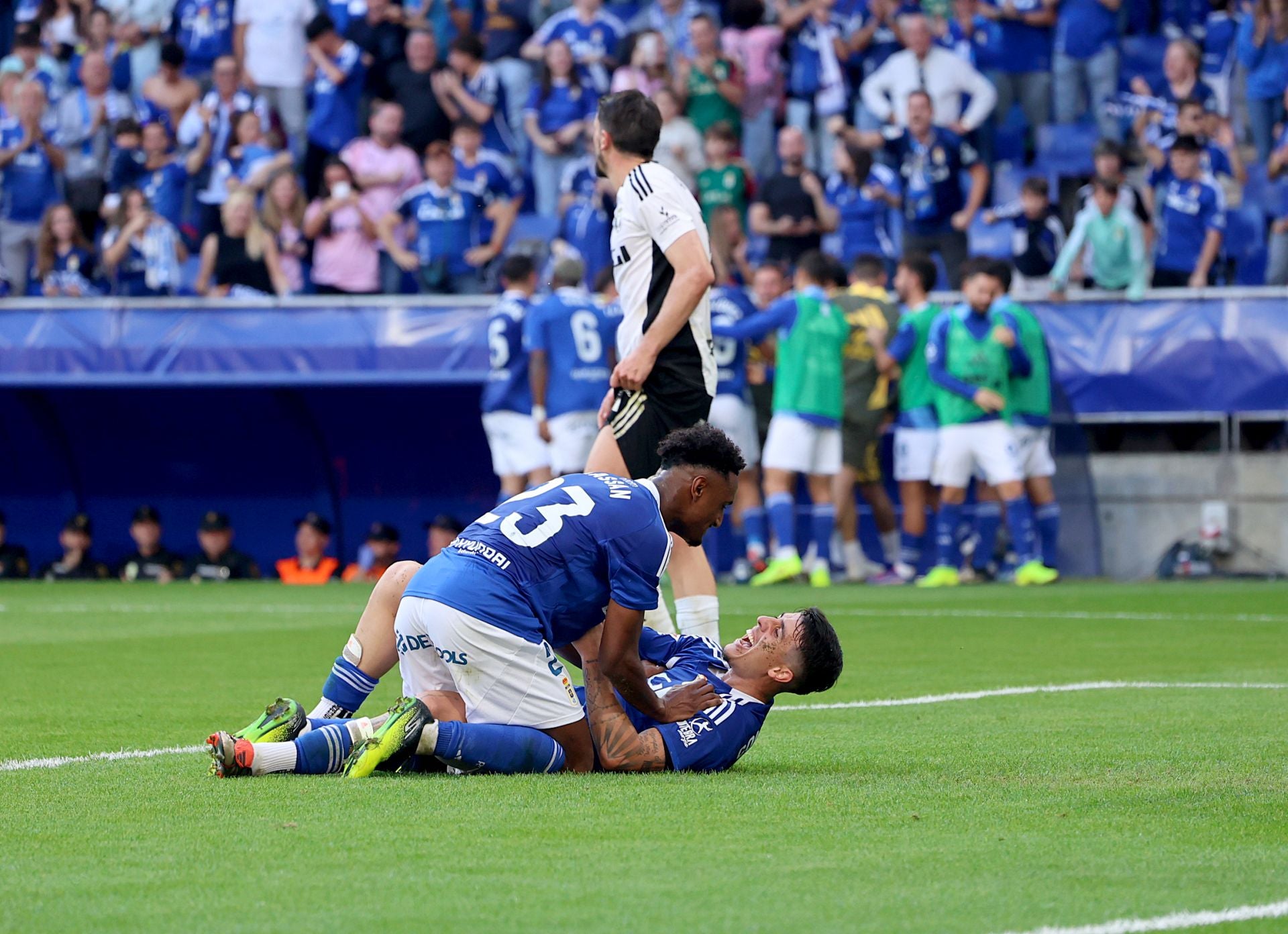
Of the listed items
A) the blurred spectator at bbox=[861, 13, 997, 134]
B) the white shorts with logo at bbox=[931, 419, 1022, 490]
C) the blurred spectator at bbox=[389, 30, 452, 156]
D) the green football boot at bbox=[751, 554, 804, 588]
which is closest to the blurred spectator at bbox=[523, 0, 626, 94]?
the blurred spectator at bbox=[389, 30, 452, 156]

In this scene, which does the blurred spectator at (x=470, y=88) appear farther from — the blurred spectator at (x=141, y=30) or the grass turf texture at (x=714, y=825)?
the grass turf texture at (x=714, y=825)

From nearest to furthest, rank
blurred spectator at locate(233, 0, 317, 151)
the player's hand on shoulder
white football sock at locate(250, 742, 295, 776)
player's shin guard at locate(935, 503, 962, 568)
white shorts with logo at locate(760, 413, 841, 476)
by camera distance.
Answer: white football sock at locate(250, 742, 295, 776)
the player's hand on shoulder
white shorts with logo at locate(760, 413, 841, 476)
player's shin guard at locate(935, 503, 962, 568)
blurred spectator at locate(233, 0, 317, 151)

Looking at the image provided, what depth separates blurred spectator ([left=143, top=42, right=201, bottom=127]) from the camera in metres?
19.3

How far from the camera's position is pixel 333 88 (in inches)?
741

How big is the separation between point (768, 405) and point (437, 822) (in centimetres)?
1215

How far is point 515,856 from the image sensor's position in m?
4.10

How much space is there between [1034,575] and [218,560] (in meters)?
7.03

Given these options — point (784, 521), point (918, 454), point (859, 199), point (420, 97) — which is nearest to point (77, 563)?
point (420, 97)

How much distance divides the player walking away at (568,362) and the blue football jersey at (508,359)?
0.09 metres

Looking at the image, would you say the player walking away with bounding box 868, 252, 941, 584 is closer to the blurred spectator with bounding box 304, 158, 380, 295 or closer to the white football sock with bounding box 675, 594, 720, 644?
the blurred spectator with bounding box 304, 158, 380, 295

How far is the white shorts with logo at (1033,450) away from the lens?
15070 millimetres

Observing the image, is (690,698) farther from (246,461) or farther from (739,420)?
(246,461)

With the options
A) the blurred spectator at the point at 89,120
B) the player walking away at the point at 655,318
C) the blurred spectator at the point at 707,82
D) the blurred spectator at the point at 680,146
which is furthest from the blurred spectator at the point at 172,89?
the player walking away at the point at 655,318

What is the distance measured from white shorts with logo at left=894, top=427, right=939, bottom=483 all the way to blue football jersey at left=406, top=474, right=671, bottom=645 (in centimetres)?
1020
